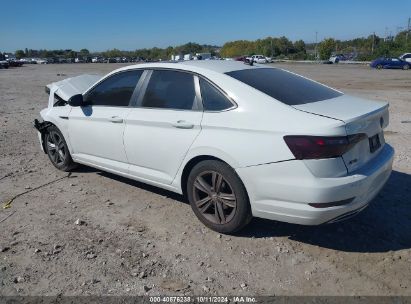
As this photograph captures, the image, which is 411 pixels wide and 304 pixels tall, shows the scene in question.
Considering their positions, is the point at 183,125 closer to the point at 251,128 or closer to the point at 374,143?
the point at 251,128

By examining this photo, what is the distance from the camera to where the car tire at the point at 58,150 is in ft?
19.3

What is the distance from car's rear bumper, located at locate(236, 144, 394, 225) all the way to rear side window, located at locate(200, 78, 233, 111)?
66 cm

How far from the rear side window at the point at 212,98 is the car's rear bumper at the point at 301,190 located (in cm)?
66

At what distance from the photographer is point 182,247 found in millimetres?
3887

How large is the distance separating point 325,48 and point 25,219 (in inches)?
3398

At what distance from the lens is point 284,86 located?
417 cm

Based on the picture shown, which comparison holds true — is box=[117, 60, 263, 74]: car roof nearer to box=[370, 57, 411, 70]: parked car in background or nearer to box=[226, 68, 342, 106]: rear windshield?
box=[226, 68, 342, 106]: rear windshield

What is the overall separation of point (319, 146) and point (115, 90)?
2759 millimetres

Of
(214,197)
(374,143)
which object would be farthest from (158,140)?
(374,143)

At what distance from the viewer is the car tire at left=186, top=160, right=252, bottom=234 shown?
379cm

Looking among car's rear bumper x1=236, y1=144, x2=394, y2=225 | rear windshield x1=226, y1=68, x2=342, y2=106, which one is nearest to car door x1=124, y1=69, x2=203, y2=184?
rear windshield x1=226, y1=68, x2=342, y2=106

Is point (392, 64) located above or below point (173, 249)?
below

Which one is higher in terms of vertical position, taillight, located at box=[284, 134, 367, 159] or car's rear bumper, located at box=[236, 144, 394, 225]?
taillight, located at box=[284, 134, 367, 159]

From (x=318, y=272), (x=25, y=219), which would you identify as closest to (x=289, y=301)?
(x=318, y=272)
